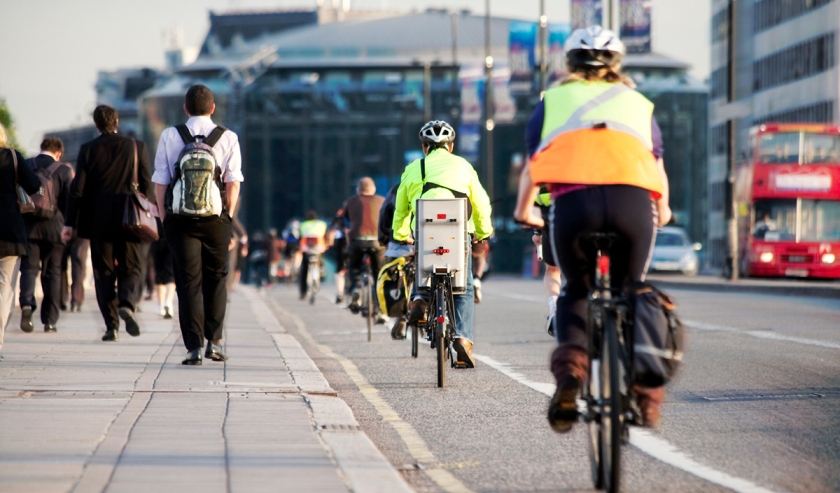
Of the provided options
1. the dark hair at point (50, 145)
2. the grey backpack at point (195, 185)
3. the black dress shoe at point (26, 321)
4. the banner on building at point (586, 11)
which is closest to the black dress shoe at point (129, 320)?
the black dress shoe at point (26, 321)

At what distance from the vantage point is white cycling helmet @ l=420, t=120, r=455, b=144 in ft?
35.6

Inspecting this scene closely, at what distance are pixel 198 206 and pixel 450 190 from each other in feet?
6.00

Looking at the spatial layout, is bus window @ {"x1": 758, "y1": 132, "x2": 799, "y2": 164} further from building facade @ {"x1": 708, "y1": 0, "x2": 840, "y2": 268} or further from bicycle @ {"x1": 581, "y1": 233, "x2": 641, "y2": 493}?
bicycle @ {"x1": 581, "y1": 233, "x2": 641, "y2": 493}

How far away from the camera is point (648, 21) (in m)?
39.7

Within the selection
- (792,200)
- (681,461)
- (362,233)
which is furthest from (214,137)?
(792,200)

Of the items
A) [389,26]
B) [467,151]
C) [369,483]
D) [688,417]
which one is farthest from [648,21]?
[389,26]

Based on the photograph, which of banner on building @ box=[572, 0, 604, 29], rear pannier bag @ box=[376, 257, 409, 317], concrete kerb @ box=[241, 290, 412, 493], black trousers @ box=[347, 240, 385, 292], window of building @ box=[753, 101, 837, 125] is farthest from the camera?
window of building @ box=[753, 101, 837, 125]

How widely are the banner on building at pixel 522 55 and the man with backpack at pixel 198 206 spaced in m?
44.5

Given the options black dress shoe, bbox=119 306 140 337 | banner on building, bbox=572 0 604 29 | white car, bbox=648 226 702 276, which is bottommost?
white car, bbox=648 226 702 276

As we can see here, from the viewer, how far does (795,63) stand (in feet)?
225

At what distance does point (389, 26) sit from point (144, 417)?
3656 inches

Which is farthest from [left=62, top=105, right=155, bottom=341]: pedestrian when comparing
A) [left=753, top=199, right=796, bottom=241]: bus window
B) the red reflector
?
[left=753, top=199, right=796, bottom=241]: bus window

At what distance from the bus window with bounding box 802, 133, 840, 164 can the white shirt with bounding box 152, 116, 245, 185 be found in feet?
87.1

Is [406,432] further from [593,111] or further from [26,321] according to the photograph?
[26,321]
